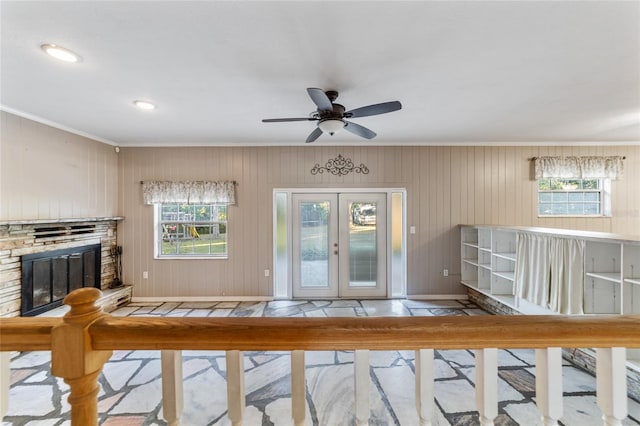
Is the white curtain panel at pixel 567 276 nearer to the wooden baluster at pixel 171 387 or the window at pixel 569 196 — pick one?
the window at pixel 569 196

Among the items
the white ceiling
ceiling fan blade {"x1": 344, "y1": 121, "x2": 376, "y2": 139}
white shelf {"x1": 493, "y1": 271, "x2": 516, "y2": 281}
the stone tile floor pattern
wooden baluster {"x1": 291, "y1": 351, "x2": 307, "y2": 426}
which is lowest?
the stone tile floor pattern

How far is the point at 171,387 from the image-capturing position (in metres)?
0.74

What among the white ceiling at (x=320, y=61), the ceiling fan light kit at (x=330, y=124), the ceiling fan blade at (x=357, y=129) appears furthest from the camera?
the ceiling fan blade at (x=357, y=129)

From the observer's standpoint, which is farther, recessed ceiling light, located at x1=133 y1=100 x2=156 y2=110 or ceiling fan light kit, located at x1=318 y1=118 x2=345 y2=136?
recessed ceiling light, located at x1=133 y1=100 x2=156 y2=110

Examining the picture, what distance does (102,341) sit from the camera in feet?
2.28

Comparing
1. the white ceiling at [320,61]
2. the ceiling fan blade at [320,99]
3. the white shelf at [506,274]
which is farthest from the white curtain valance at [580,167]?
the ceiling fan blade at [320,99]

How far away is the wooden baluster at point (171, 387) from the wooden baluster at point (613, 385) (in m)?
1.05

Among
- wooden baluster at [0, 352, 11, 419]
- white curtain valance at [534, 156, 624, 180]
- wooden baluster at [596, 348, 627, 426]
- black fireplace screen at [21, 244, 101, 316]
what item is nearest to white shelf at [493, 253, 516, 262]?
white curtain valance at [534, 156, 624, 180]

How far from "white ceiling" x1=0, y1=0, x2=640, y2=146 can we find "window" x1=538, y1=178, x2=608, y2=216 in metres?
1.42

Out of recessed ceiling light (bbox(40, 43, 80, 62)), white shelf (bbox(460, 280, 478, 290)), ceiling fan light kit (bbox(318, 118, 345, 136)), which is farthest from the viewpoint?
white shelf (bbox(460, 280, 478, 290))

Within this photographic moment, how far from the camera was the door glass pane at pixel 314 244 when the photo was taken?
16.2 feet

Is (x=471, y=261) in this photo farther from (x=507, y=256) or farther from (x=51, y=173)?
(x=51, y=173)

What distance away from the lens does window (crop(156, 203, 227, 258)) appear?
4.91 m

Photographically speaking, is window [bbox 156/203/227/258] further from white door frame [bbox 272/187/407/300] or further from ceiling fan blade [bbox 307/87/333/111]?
ceiling fan blade [bbox 307/87/333/111]
